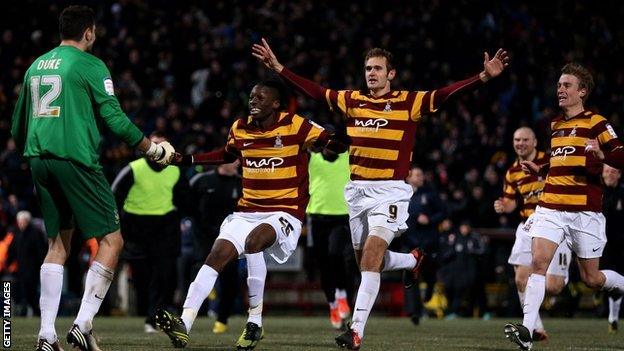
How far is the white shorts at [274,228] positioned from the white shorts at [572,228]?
2078mm

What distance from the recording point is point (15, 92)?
78.7 feet

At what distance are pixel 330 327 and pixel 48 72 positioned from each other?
7594 mm

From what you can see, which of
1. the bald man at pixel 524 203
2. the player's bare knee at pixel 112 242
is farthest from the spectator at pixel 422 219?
the player's bare knee at pixel 112 242

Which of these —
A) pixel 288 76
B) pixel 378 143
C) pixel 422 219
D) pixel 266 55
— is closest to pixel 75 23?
pixel 266 55

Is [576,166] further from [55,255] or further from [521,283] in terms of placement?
[55,255]

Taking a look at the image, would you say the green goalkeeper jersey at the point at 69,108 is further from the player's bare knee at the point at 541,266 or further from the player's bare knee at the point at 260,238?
the player's bare knee at the point at 541,266

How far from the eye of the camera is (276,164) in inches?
410

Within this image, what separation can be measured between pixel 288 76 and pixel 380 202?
4.65 feet

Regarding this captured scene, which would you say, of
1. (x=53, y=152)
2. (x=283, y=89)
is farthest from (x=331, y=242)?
(x=53, y=152)

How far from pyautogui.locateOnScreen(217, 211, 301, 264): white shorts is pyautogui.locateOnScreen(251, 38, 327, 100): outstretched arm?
1.15m

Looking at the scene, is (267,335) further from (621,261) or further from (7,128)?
(7,128)

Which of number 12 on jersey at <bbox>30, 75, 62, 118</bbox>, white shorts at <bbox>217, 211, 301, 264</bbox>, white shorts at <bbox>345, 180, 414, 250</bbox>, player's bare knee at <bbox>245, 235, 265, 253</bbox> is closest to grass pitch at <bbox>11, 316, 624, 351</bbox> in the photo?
white shorts at <bbox>217, 211, 301, 264</bbox>

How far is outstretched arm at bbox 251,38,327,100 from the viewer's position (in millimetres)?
10602

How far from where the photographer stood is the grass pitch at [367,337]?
11.0m
